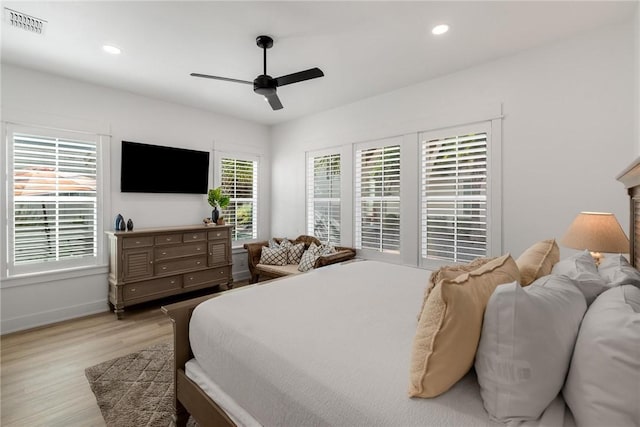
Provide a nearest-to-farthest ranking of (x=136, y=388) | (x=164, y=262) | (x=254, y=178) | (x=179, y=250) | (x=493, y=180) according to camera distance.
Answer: (x=136, y=388), (x=493, y=180), (x=164, y=262), (x=179, y=250), (x=254, y=178)

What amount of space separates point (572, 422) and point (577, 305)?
33 centimetres

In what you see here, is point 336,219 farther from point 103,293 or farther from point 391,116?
point 103,293

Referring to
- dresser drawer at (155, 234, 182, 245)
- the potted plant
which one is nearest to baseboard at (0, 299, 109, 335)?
dresser drawer at (155, 234, 182, 245)

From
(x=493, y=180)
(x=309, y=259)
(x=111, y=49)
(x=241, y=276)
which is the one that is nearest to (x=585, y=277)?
(x=493, y=180)

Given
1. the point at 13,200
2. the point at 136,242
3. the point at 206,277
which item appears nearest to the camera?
the point at 13,200

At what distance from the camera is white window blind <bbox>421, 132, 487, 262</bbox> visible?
10.1 ft

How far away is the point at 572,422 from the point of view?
0.81 meters

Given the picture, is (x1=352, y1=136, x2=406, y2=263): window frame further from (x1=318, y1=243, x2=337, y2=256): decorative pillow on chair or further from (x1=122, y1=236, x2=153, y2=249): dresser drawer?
(x1=122, y1=236, x2=153, y2=249): dresser drawer

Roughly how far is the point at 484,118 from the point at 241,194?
375cm

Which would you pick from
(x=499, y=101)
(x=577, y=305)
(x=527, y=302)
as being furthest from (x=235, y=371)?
(x=499, y=101)

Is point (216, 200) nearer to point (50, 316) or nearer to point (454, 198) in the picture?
point (50, 316)

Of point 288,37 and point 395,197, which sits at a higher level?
point 288,37

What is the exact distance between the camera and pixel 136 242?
3541mm

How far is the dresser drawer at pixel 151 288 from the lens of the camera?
3502 millimetres
